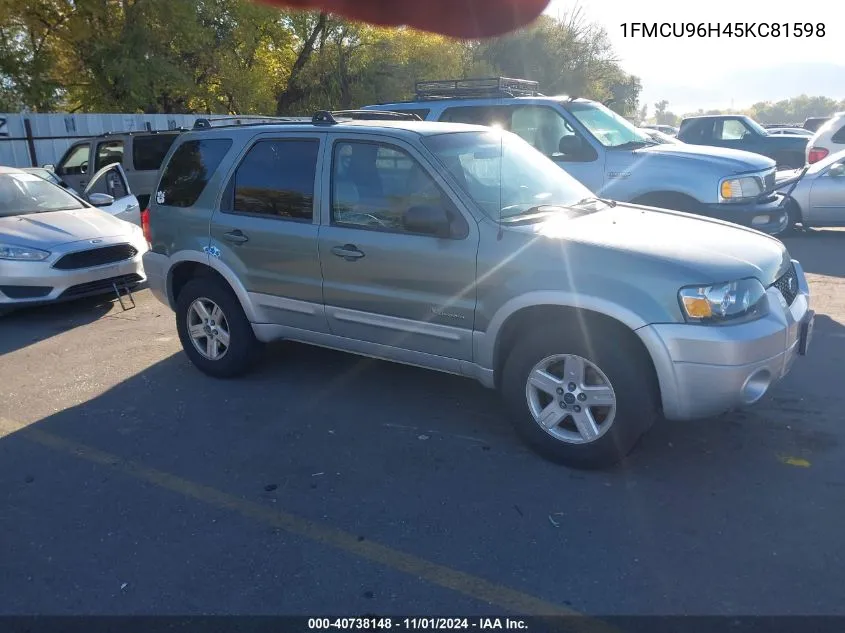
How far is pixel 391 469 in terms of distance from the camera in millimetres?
4133

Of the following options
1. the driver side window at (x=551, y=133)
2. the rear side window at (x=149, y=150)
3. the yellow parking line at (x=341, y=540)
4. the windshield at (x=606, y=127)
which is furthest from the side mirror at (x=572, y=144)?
the rear side window at (x=149, y=150)

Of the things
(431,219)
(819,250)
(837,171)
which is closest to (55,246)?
(431,219)

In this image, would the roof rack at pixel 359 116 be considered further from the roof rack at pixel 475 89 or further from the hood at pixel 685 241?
the roof rack at pixel 475 89

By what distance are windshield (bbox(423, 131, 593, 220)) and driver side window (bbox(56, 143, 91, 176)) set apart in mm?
10074

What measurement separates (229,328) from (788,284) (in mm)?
3635

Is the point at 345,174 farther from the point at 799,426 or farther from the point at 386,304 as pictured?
the point at 799,426

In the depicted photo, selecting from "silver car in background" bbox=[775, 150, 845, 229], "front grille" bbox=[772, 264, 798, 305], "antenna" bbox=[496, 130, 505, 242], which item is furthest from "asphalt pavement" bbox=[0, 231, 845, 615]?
"silver car in background" bbox=[775, 150, 845, 229]

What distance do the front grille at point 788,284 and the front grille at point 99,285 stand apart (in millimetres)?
6282

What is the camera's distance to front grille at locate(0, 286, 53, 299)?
724 centimetres

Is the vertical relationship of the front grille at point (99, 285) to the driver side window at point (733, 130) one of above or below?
below

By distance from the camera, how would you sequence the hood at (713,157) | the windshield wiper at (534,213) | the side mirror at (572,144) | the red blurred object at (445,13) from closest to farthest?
the red blurred object at (445,13) < the windshield wiper at (534,213) < the hood at (713,157) < the side mirror at (572,144)

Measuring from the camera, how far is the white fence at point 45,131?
16.0 meters

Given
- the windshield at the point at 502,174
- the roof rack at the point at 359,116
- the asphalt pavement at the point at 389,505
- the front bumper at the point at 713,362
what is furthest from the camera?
the roof rack at the point at 359,116

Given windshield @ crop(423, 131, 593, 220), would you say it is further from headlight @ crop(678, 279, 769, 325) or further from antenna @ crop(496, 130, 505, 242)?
headlight @ crop(678, 279, 769, 325)
